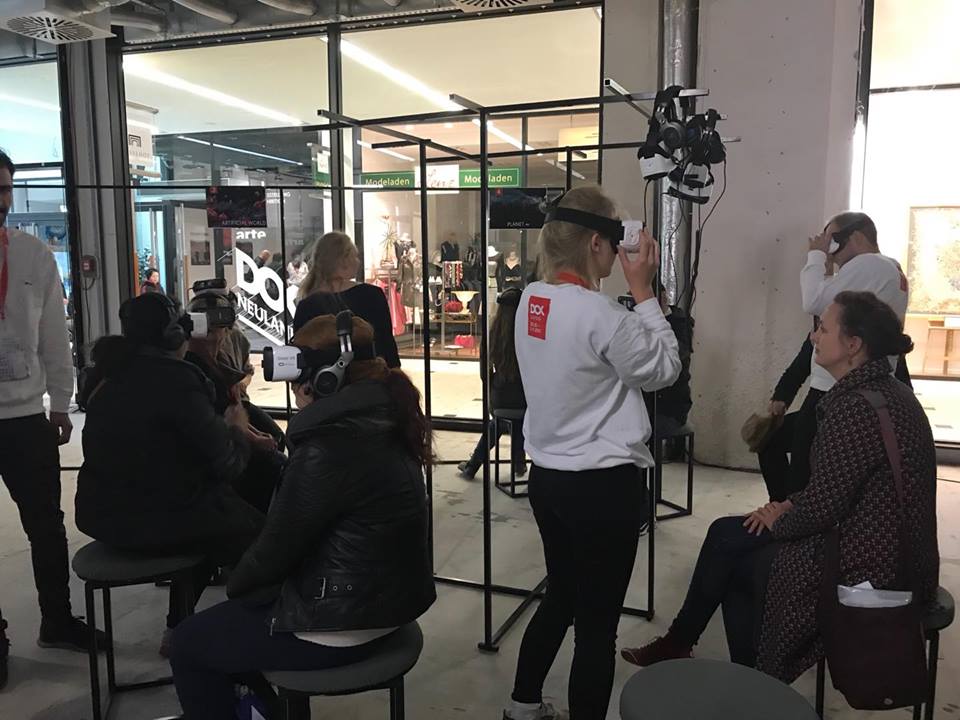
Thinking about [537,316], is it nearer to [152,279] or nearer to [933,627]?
[933,627]

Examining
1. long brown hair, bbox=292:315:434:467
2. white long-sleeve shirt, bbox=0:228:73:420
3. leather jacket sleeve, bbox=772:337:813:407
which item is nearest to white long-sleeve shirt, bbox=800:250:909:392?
leather jacket sleeve, bbox=772:337:813:407

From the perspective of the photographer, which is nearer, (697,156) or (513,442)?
(697,156)

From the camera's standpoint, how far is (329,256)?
3443 millimetres

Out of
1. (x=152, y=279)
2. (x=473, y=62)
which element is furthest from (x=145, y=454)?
(x=152, y=279)

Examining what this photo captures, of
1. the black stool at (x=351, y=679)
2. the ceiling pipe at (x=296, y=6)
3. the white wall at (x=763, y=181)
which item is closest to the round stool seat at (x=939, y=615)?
the black stool at (x=351, y=679)

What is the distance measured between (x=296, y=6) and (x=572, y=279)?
481 cm

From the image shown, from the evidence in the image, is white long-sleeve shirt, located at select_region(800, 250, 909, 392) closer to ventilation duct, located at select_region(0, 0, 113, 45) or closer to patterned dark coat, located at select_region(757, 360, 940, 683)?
patterned dark coat, located at select_region(757, 360, 940, 683)

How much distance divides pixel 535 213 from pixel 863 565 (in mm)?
2421

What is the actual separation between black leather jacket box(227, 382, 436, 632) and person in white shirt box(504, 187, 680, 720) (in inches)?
15.5

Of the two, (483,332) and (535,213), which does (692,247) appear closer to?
(535,213)

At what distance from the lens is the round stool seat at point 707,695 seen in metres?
1.30

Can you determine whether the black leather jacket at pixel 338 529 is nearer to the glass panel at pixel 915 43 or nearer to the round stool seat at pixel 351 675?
the round stool seat at pixel 351 675

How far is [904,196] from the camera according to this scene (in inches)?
250

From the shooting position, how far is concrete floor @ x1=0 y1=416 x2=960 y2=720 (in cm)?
234
